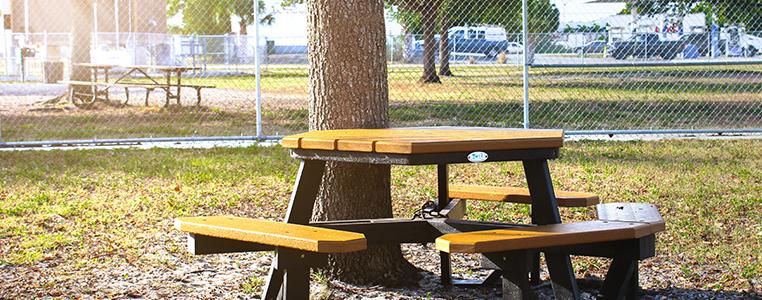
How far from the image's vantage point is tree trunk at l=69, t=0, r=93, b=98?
1984 centimetres

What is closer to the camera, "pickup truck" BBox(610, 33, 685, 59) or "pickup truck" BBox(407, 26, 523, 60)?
"pickup truck" BBox(610, 33, 685, 59)

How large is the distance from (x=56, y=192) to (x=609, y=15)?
9447 mm

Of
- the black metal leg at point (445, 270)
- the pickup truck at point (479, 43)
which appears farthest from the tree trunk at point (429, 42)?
the black metal leg at point (445, 270)

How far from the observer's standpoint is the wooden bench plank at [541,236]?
4195 millimetres

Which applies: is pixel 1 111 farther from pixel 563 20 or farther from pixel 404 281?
pixel 404 281

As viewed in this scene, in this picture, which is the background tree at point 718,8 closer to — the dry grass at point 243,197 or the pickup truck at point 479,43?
the pickup truck at point 479,43

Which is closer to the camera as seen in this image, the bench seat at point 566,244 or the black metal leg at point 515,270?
the bench seat at point 566,244

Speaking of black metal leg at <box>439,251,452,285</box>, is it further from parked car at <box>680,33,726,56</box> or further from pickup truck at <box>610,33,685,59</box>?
parked car at <box>680,33,726,56</box>

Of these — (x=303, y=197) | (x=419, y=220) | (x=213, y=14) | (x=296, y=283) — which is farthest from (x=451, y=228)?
(x=213, y=14)

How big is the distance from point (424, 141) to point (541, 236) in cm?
61

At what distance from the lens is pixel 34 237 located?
7035 millimetres

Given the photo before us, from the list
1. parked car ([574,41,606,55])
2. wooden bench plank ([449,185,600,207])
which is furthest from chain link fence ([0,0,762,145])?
wooden bench plank ([449,185,600,207])

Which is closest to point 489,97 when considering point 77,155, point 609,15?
point 609,15

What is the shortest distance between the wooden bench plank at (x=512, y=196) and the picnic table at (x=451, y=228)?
35 centimetres
